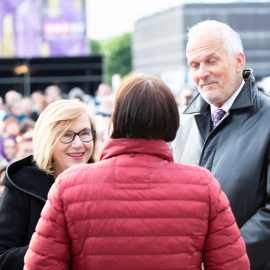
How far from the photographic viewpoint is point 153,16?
67625 millimetres

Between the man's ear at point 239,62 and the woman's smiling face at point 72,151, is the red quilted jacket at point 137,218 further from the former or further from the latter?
the man's ear at point 239,62

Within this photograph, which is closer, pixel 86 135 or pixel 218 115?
pixel 218 115

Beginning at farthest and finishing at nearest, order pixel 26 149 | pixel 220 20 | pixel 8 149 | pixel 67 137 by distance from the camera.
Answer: pixel 220 20 → pixel 8 149 → pixel 26 149 → pixel 67 137

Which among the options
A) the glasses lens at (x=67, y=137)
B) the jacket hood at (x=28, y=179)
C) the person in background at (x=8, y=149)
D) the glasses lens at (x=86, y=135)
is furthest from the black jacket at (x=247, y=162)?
the person in background at (x=8, y=149)

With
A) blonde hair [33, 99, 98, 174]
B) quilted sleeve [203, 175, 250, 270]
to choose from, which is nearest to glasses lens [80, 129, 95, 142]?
blonde hair [33, 99, 98, 174]

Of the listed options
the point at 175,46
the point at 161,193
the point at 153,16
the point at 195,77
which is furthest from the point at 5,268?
the point at 153,16

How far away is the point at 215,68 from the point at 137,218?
1.36 m

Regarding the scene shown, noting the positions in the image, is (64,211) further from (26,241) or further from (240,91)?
(240,91)

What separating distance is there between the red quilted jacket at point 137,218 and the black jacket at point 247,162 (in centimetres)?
60

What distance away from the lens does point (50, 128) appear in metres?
2.47

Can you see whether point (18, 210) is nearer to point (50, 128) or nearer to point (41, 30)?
point (50, 128)

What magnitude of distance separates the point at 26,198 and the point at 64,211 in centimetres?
78

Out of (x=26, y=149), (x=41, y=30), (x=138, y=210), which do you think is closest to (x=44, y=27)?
(x=41, y=30)

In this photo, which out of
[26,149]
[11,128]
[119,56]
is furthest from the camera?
[119,56]
